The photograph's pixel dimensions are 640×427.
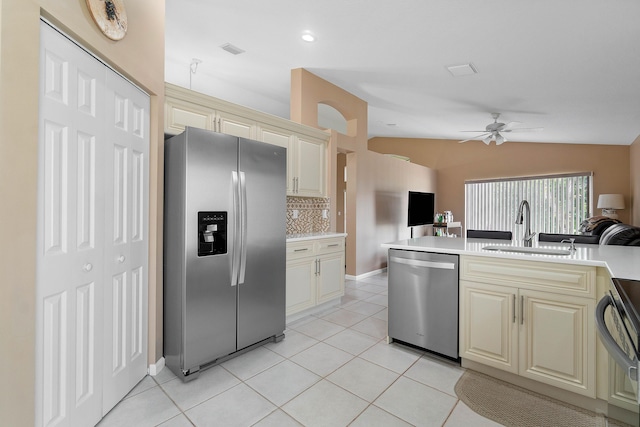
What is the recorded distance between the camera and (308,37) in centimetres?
315

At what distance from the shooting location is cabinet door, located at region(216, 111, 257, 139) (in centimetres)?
291

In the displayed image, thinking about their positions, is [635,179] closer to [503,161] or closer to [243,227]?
[503,161]

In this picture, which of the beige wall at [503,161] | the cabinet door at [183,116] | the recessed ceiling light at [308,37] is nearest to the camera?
the cabinet door at [183,116]

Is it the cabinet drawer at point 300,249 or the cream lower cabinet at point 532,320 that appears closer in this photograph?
the cream lower cabinet at point 532,320

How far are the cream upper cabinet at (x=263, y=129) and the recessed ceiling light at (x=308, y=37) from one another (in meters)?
0.86

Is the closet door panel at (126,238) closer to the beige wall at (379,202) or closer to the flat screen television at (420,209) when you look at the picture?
the beige wall at (379,202)

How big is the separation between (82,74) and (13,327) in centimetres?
122

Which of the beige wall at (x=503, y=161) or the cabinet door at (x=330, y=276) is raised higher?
the beige wall at (x=503, y=161)

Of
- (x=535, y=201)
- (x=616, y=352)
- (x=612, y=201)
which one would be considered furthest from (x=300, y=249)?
(x=535, y=201)

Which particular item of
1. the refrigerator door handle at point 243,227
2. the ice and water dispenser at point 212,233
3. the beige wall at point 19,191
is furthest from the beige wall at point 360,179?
the beige wall at point 19,191

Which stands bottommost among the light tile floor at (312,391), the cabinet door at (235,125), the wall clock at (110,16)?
the light tile floor at (312,391)

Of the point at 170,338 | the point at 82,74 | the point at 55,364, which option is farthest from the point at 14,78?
the point at 170,338

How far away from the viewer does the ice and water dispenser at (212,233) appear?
2.19 m

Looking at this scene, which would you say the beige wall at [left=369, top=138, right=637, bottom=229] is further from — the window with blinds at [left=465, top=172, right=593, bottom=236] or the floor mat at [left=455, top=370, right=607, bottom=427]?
the floor mat at [left=455, top=370, right=607, bottom=427]
